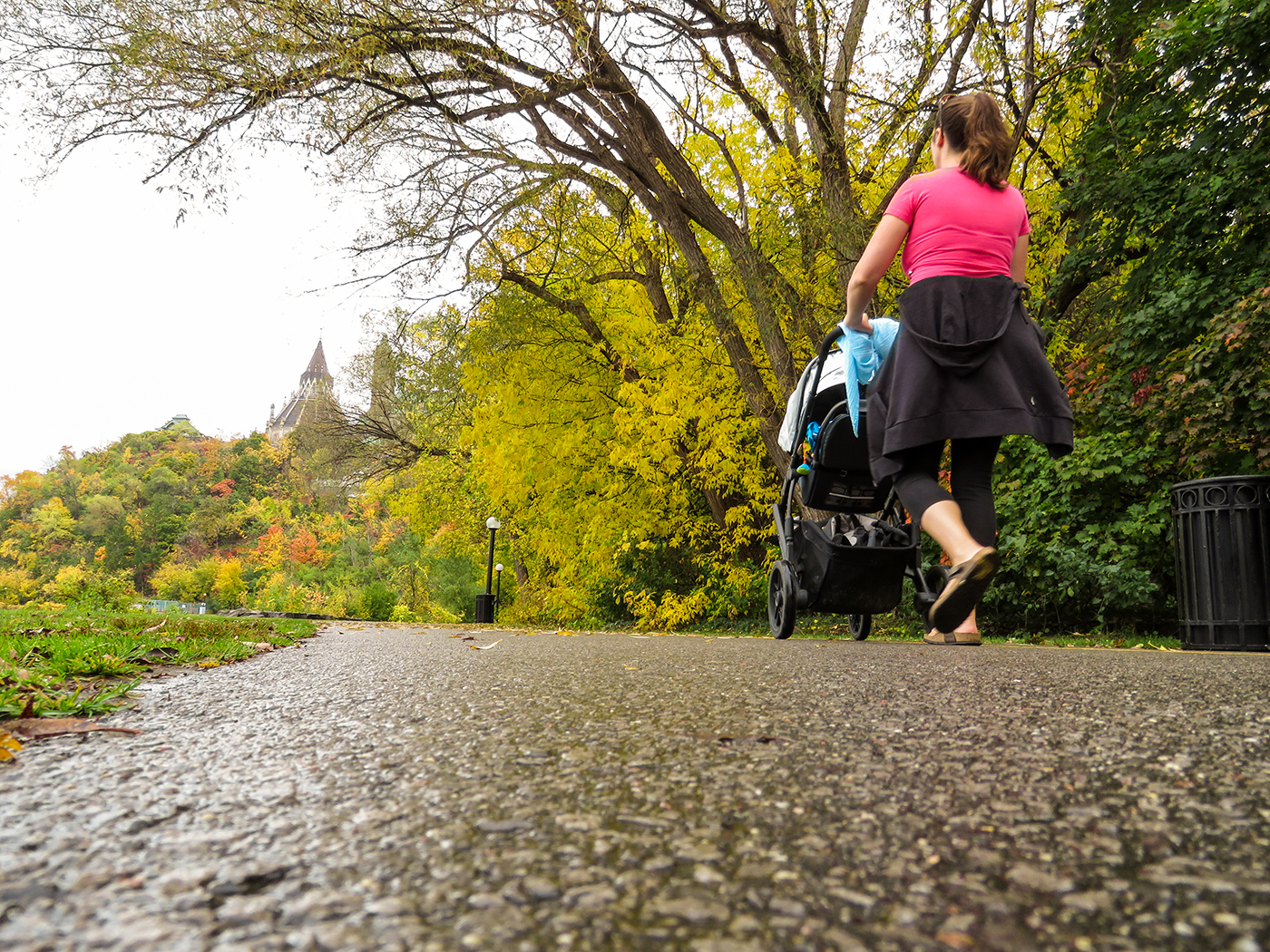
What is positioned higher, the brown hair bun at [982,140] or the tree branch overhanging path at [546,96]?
the tree branch overhanging path at [546,96]

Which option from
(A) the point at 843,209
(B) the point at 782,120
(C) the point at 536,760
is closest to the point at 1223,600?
(A) the point at 843,209

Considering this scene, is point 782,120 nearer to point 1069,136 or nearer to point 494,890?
point 1069,136

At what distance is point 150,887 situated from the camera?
→ 105 cm

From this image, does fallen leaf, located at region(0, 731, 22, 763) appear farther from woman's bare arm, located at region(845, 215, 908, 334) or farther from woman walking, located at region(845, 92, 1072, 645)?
woman's bare arm, located at region(845, 215, 908, 334)

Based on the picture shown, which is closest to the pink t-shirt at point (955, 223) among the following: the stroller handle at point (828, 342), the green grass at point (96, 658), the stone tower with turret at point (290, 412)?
the stroller handle at point (828, 342)

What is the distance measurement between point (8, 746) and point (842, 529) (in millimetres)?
5020

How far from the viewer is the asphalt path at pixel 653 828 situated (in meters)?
0.94

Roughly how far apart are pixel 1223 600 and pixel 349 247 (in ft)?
35.4

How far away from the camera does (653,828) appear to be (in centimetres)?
128

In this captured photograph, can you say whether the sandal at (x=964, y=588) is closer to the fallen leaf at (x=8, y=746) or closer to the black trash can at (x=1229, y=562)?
the fallen leaf at (x=8, y=746)

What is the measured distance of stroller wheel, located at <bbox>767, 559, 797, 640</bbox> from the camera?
603 cm

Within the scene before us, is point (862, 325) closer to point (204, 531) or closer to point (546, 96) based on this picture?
point (546, 96)

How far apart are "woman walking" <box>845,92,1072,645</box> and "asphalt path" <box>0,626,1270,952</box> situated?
1328mm

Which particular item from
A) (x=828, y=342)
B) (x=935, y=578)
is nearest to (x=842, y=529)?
(x=935, y=578)
